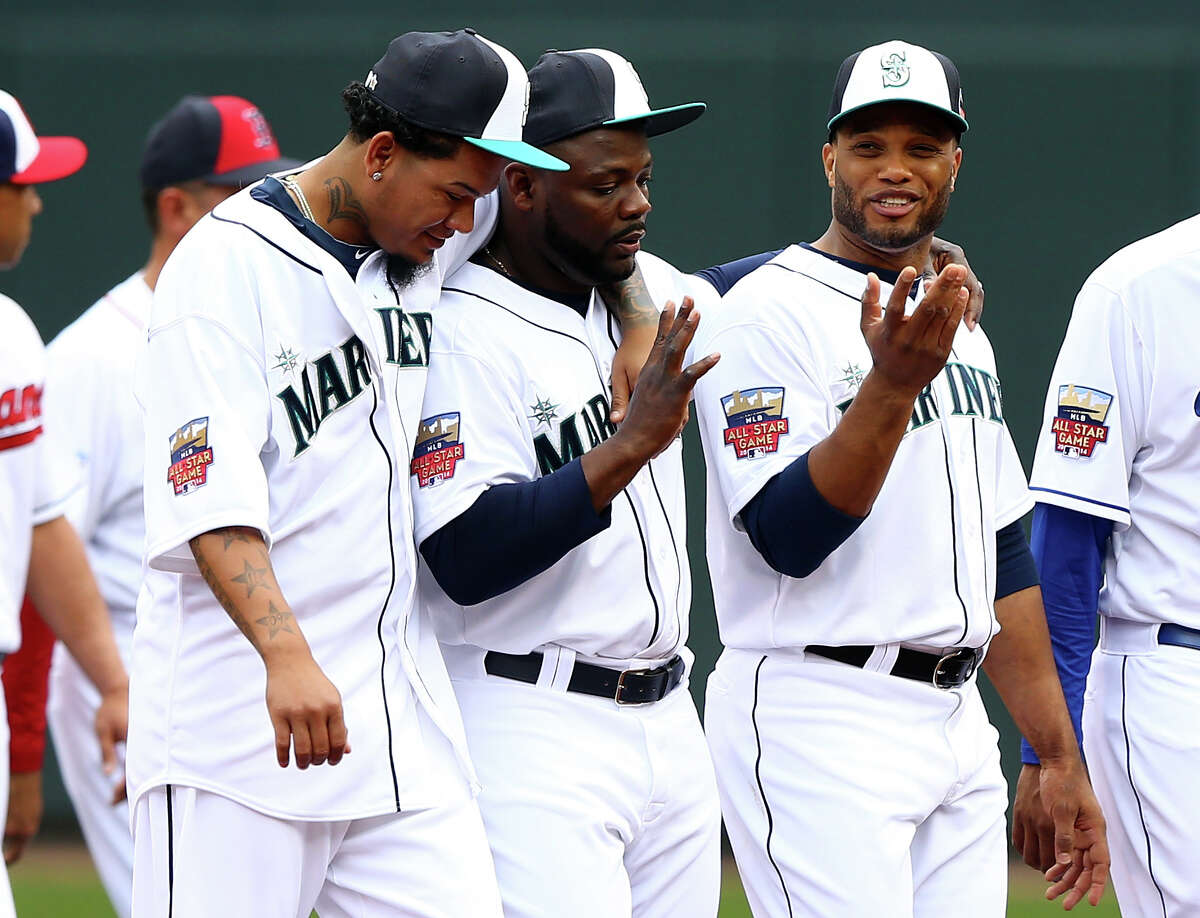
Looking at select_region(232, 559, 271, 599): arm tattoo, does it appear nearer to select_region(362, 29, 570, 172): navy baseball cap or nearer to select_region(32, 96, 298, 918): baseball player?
select_region(362, 29, 570, 172): navy baseball cap

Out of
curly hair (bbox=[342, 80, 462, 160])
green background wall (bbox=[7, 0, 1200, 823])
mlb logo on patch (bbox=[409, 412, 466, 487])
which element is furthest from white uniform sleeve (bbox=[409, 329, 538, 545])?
green background wall (bbox=[7, 0, 1200, 823])

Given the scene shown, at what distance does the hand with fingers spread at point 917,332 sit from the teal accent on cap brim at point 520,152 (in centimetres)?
51

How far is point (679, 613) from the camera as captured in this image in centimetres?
300

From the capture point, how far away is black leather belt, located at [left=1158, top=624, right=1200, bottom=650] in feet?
10.5

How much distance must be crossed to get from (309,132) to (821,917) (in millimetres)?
4407

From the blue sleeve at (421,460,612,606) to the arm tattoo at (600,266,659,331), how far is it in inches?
13.3

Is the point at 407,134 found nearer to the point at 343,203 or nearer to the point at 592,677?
the point at 343,203

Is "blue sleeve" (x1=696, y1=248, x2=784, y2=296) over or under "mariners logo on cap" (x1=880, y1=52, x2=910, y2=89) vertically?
under

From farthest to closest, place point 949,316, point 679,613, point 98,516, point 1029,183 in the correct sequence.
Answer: point 1029,183, point 98,516, point 679,613, point 949,316

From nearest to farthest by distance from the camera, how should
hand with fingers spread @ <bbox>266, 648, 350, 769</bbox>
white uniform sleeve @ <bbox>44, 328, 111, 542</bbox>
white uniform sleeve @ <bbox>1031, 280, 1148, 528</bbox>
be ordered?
hand with fingers spread @ <bbox>266, 648, 350, 769</bbox>
white uniform sleeve @ <bbox>1031, 280, 1148, 528</bbox>
white uniform sleeve @ <bbox>44, 328, 111, 542</bbox>

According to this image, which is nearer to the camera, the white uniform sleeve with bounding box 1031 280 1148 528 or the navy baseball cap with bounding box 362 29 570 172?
the navy baseball cap with bounding box 362 29 570 172

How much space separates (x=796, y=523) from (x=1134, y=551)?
28.6 inches

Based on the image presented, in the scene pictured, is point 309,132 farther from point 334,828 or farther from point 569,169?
point 334,828

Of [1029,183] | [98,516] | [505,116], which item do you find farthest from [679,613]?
[1029,183]
